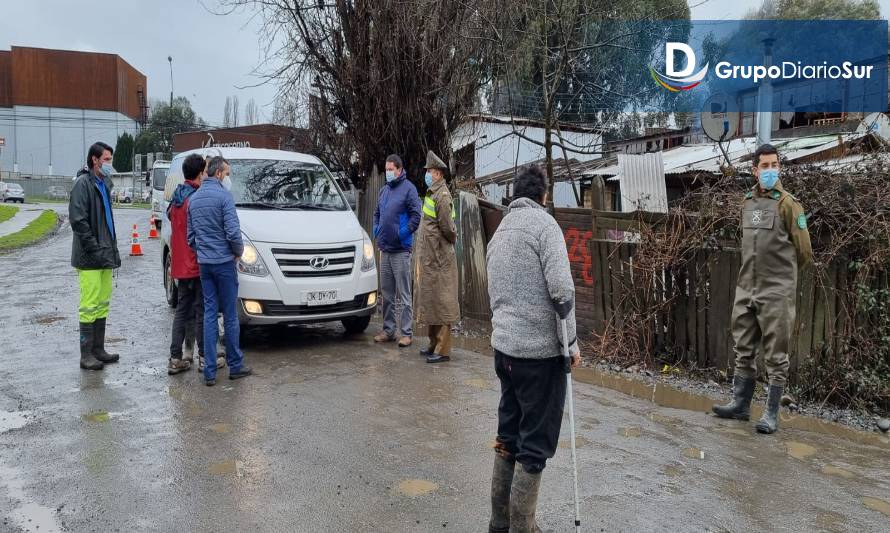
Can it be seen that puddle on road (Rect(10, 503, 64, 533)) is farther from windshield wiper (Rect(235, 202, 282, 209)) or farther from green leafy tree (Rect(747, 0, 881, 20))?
green leafy tree (Rect(747, 0, 881, 20))

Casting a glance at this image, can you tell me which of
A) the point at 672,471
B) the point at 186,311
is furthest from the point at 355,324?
the point at 672,471

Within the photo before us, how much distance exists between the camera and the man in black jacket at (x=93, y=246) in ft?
22.0

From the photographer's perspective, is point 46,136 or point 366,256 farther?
point 46,136

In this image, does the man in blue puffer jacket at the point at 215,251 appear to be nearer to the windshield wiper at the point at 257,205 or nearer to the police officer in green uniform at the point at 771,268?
the windshield wiper at the point at 257,205

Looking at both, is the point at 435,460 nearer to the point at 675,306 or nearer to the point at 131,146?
the point at 675,306

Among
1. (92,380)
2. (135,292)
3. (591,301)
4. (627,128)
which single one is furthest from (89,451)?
(627,128)

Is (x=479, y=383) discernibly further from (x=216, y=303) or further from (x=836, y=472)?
(x=836, y=472)

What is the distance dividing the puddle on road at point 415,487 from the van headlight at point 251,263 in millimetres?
3692

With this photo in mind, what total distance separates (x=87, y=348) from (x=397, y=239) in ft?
11.3

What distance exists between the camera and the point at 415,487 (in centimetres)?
432

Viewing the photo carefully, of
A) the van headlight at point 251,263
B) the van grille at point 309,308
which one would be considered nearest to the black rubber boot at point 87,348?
the van headlight at point 251,263

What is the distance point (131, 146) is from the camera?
73125 mm

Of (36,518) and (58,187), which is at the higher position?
(58,187)

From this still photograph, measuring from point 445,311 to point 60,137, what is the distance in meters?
80.3
